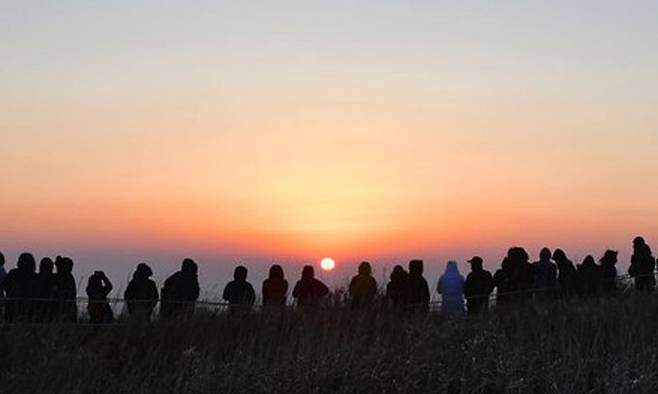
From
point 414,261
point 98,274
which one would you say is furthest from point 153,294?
point 414,261

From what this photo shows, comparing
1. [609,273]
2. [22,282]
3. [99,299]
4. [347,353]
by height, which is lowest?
[347,353]

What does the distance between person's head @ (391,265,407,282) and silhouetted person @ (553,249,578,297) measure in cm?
255

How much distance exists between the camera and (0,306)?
13945 millimetres

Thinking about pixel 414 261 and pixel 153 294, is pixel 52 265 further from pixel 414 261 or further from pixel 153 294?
pixel 414 261

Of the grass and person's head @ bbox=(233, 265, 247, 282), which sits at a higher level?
person's head @ bbox=(233, 265, 247, 282)

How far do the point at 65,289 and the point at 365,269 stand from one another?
4.64 meters

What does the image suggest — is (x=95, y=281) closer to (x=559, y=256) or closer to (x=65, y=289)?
(x=65, y=289)

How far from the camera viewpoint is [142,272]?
646 inches

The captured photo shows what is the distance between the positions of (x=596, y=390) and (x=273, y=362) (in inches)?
134

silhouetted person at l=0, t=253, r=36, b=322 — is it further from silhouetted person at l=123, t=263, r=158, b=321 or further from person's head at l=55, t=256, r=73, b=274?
silhouetted person at l=123, t=263, r=158, b=321

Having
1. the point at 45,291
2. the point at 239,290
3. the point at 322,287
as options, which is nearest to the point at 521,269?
the point at 322,287

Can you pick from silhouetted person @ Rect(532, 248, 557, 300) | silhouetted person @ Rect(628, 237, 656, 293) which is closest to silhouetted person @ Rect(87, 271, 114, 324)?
silhouetted person @ Rect(532, 248, 557, 300)

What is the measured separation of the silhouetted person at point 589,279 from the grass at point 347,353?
291 centimetres

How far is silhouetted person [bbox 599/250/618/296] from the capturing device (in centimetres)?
1774
